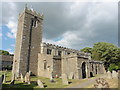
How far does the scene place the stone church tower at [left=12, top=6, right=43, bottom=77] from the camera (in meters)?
23.9

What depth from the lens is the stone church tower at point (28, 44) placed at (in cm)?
2388

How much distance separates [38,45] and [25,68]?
701cm

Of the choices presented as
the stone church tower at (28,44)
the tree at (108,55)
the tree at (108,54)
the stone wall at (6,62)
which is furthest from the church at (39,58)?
the tree at (108,54)

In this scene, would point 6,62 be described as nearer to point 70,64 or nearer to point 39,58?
point 39,58

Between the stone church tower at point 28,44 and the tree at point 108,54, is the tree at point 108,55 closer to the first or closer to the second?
the tree at point 108,54

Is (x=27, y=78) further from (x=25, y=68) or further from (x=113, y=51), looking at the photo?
(x=113, y=51)

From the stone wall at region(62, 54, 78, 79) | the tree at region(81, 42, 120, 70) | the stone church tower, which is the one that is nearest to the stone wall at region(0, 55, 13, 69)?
the stone church tower

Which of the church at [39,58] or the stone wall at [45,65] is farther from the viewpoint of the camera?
the stone wall at [45,65]

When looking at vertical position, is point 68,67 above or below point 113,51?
below

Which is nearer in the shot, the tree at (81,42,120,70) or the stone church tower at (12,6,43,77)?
the stone church tower at (12,6,43,77)

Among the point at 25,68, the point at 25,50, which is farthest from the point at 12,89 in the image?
the point at 25,50

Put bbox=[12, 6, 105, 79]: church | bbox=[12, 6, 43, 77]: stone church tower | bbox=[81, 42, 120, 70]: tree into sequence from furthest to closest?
bbox=[81, 42, 120, 70]: tree → bbox=[12, 6, 43, 77]: stone church tower → bbox=[12, 6, 105, 79]: church

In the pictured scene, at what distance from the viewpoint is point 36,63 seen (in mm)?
26297

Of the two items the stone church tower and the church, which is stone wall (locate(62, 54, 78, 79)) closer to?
the church
